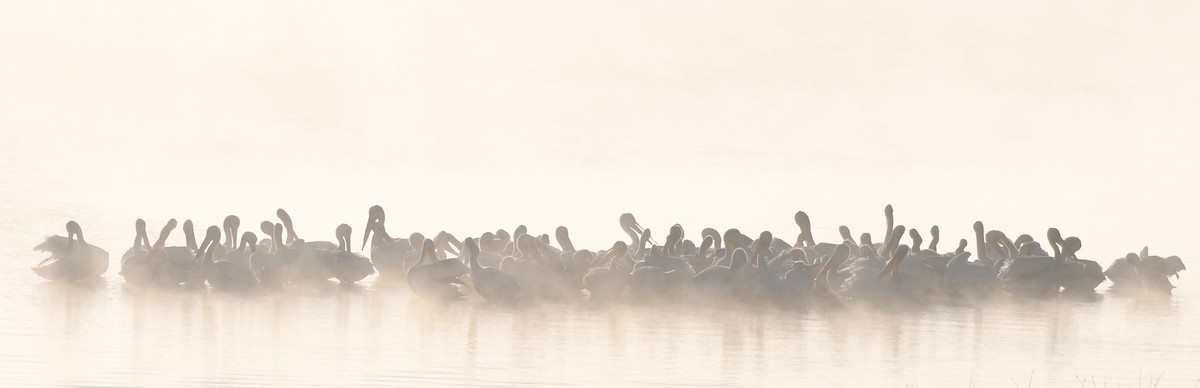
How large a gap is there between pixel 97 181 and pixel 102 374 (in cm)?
2620

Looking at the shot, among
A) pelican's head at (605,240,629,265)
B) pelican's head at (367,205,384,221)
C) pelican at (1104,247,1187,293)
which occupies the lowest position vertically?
pelican at (1104,247,1187,293)

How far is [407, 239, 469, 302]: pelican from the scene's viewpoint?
21.6 metres

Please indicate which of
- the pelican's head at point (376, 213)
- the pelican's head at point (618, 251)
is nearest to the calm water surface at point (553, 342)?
the pelican's head at point (618, 251)

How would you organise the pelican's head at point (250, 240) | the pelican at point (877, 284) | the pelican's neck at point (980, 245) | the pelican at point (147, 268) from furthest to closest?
the pelican's neck at point (980, 245), the pelican's head at point (250, 240), the pelican at point (147, 268), the pelican at point (877, 284)

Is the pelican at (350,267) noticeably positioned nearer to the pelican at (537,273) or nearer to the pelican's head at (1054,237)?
the pelican at (537,273)

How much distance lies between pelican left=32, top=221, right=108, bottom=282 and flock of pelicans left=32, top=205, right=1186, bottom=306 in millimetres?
14

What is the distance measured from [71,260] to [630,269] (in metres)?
5.49

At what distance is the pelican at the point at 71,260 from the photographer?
22844 mm

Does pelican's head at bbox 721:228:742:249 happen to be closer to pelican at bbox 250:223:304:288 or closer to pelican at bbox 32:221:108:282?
pelican at bbox 250:223:304:288

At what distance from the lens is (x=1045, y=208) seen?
1484 inches

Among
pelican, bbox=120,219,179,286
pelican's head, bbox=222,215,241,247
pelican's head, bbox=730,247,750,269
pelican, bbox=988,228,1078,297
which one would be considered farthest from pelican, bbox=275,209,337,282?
pelican, bbox=988,228,1078,297

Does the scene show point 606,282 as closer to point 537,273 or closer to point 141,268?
point 537,273

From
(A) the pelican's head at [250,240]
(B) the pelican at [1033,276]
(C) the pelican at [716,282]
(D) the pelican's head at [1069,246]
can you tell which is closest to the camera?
(C) the pelican at [716,282]

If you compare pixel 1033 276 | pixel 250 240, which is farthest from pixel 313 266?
pixel 1033 276
